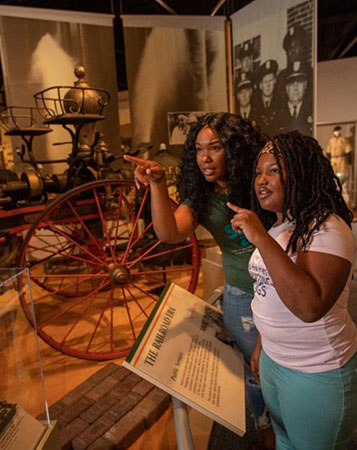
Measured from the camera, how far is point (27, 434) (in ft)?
3.48

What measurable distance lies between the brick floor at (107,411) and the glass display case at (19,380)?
377mm

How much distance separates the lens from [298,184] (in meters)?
0.92

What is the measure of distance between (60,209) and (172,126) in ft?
5.97

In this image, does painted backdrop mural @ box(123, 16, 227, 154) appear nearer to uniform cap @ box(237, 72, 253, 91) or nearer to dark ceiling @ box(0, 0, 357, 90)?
uniform cap @ box(237, 72, 253, 91)

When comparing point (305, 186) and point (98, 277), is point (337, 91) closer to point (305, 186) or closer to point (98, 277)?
point (98, 277)

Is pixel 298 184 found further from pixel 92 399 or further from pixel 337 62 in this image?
pixel 337 62

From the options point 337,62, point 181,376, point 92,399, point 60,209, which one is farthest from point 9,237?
point 337,62

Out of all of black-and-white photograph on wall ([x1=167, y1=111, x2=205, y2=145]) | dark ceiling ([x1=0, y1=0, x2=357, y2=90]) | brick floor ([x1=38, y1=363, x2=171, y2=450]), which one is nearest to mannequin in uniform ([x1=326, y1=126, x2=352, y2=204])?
dark ceiling ([x1=0, y1=0, x2=357, y2=90])

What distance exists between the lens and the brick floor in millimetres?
1662

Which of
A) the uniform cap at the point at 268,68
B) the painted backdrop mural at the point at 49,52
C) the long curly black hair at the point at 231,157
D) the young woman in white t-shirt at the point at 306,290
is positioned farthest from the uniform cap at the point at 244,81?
the young woman in white t-shirt at the point at 306,290

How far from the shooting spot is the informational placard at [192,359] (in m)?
0.96

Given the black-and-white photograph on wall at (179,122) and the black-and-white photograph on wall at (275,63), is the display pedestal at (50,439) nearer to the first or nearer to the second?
the black-and-white photograph on wall at (275,63)

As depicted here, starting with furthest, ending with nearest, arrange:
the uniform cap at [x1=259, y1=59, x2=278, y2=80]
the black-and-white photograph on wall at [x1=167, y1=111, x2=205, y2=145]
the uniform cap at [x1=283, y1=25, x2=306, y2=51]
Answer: the black-and-white photograph on wall at [x1=167, y1=111, x2=205, y2=145] → the uniform cap at [x1=259, y1=59, x2=278, y2=80] → the uniform cap at [x1=283, y1=25, x2=306, y2=51]

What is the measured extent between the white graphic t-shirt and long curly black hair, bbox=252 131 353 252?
0.04 m
